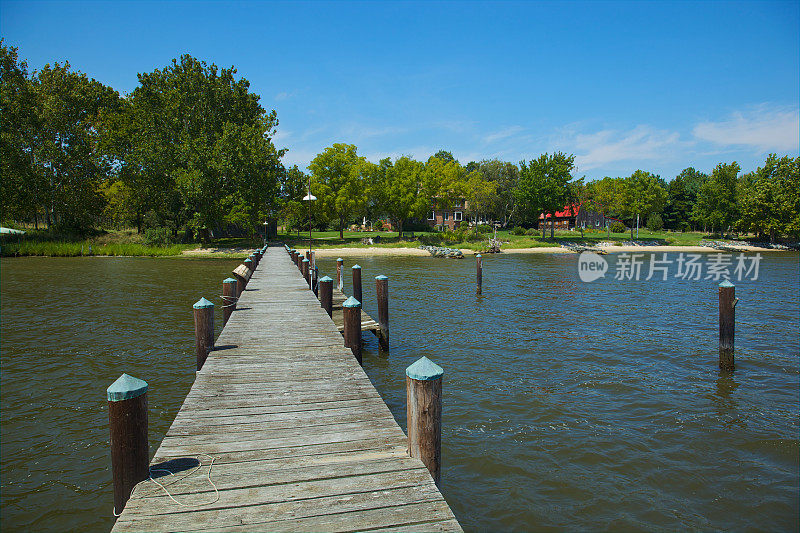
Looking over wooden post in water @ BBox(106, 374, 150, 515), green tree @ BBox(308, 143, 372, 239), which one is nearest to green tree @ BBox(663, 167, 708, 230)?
green tree @ BBox(308, 143, 372, 239)

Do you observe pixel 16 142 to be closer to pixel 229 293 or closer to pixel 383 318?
pixel 229 293

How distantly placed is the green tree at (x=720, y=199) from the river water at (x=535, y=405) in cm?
5939

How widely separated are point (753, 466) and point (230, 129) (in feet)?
164

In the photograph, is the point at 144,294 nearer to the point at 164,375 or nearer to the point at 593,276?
the point at 164,375

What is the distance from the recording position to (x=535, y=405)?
9367 millimetres

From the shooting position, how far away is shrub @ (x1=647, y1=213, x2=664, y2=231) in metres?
79.4

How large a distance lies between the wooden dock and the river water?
1814 mm

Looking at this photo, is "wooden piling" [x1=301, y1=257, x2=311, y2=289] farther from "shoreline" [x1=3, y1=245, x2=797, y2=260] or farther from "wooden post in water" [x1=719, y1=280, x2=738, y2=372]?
"shoreline" [x1=3, y1=245, x2=797, y2=260]

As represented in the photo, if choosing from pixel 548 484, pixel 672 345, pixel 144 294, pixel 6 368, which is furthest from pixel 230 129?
pixel 548 484

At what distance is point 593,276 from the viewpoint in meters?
34.4

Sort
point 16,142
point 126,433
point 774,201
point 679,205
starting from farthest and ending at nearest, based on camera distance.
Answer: point 679,205 < point 774,201 < point 16,142 < point 126,433

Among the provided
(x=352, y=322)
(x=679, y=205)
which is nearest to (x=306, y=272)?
(x=352, y=322)

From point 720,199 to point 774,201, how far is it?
25.2ft

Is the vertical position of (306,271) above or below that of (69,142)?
below
